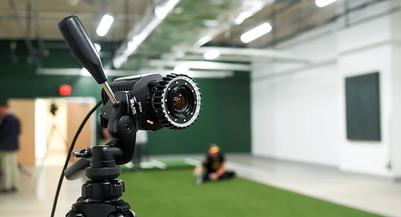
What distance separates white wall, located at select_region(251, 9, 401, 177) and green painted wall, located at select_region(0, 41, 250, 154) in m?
0.54

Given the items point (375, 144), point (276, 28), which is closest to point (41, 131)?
point (276, 28)

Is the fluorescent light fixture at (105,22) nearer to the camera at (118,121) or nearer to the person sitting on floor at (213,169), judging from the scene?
the person sitting on floor at (213,169)

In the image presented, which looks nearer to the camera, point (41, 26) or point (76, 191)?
point (76, 191)

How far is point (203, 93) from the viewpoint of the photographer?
1527cm

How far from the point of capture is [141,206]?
6094 millimetres

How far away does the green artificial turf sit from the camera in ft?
18.2

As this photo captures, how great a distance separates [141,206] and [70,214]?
487 cm

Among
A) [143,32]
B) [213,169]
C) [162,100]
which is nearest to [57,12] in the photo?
[143,32]

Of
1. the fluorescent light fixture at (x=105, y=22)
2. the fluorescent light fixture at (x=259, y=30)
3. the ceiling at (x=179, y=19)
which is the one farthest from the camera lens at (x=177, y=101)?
the fluorescent light fixture at (x=259, y=30)

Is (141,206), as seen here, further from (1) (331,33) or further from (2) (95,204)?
(1) (331,33)

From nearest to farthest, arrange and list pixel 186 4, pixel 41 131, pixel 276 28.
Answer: pixel 186 4 → pixel 276 28 → pixel 41 131

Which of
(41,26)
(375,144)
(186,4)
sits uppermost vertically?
(41,26)

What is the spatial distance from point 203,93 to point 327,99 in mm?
4891

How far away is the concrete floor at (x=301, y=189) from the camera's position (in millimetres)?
6031
